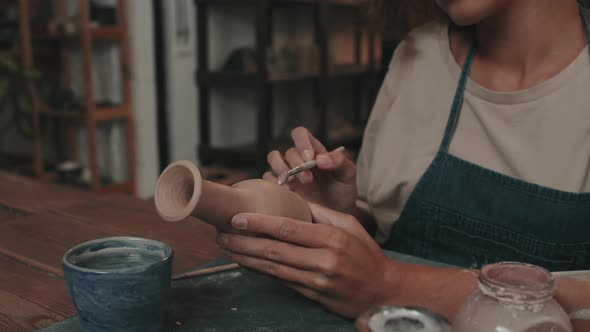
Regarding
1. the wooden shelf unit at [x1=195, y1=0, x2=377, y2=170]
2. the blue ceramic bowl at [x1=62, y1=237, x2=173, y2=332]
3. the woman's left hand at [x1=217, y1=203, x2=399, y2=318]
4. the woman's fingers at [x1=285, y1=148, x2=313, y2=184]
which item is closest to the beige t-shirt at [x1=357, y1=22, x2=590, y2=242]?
the woman's fingers at [x1=285, y1=148, x2=313, y2=184]

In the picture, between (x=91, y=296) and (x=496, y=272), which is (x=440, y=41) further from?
(x=91, y=296)

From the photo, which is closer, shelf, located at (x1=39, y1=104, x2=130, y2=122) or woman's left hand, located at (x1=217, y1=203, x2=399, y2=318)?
woman's left hand, located at (x1=217, y1=203, x2=399, y2=318)

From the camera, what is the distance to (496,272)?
62cm

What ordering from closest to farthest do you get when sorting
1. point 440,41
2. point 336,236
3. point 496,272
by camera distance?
point 496,272
point 336,236
point 440,41

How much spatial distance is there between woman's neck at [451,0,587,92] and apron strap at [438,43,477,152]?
44mm

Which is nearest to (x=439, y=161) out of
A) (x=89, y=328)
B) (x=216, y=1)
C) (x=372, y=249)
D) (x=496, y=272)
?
(x=372, y=249)

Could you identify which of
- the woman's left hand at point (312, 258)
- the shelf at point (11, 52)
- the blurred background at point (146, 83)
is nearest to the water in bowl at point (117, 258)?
the woman's left hand at point (312, 258)

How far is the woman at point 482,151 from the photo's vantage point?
1.19 m

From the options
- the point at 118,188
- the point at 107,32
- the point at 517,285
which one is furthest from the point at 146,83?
the point at 517,285

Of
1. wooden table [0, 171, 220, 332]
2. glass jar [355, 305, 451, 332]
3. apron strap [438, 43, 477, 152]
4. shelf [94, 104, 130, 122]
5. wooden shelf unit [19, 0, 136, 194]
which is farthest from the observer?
shelf [94, 104, 130, 122]

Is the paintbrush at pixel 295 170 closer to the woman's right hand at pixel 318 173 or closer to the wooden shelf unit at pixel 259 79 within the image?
the woman's right hand at pixel 318 173

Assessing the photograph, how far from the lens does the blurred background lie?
3652mm

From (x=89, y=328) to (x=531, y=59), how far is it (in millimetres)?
1041

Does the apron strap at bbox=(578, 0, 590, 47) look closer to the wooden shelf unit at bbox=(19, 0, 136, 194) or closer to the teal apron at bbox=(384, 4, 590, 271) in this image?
the teal apron at bbox=(384, 4, 590, 271)
